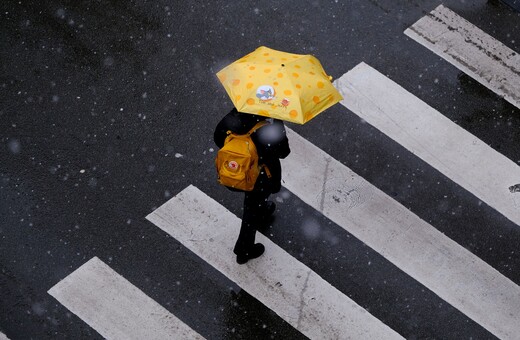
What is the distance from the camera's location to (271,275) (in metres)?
6.55

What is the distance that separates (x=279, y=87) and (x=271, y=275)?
2.01 m

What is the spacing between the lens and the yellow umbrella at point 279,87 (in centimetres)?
516

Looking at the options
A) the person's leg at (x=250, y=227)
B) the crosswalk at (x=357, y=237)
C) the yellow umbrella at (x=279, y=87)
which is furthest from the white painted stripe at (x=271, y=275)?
the yellow umbrella at (x=279, y=87)

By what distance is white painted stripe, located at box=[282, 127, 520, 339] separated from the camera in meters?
6.52

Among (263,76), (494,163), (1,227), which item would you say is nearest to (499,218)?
(494,163)

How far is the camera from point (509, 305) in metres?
6.54

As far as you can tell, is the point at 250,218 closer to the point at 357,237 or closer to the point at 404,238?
the point at 357,237

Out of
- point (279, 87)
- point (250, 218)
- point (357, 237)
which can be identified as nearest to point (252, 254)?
point (250, 218)

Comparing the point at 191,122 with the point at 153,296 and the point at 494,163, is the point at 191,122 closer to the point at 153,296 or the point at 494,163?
the point at 153,296

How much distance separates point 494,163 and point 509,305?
1.53m

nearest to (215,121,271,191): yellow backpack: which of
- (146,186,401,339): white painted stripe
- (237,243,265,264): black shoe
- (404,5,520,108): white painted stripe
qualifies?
(237,243,265,264): black shoe

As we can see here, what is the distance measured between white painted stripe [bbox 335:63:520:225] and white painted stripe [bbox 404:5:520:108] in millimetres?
737

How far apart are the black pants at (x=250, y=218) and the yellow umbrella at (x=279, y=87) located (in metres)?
0.85

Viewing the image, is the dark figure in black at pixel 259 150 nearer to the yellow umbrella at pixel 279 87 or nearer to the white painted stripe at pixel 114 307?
the yellow umbrella at pixel 279 87
